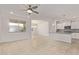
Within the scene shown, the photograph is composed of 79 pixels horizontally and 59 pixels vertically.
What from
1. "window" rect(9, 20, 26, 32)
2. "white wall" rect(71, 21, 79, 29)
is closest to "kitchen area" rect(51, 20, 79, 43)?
"white wall" rect(71, 21, 79, 29)

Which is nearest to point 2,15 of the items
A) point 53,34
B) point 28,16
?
point 28,16

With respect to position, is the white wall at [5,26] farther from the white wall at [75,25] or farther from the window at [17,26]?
the white wall at [75,25]

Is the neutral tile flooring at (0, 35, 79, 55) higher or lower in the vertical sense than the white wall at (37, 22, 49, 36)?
lower

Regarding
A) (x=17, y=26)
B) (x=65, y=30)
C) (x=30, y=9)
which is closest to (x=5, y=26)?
(x=17, y=26)

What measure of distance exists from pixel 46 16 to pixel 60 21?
0.33 m

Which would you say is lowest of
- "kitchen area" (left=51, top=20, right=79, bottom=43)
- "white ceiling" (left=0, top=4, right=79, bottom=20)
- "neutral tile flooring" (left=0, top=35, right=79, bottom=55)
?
"neutral tile flooring" (left=0, top=35, right=79, bottom=55)

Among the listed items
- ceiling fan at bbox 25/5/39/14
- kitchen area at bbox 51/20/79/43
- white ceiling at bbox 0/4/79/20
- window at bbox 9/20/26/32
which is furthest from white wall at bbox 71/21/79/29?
window at bbox 9/20/26/32

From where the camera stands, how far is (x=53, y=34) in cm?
226

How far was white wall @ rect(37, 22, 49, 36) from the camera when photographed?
2.28m

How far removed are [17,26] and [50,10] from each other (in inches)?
32.1

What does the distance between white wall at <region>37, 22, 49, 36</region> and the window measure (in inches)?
13.4

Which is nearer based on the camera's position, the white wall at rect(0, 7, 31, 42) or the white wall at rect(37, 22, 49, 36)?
the white wall at rect(0, 7, 31, 42)

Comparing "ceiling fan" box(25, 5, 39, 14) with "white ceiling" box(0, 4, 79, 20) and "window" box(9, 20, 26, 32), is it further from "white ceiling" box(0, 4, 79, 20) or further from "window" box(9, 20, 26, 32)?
"window" box(9, 20, 26, 32)

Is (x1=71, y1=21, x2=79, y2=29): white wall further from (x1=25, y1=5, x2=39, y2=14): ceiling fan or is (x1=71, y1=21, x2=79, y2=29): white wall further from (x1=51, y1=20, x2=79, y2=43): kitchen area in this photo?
(x1=25, y1=5, x2=39, y2=14): ceiling fan
